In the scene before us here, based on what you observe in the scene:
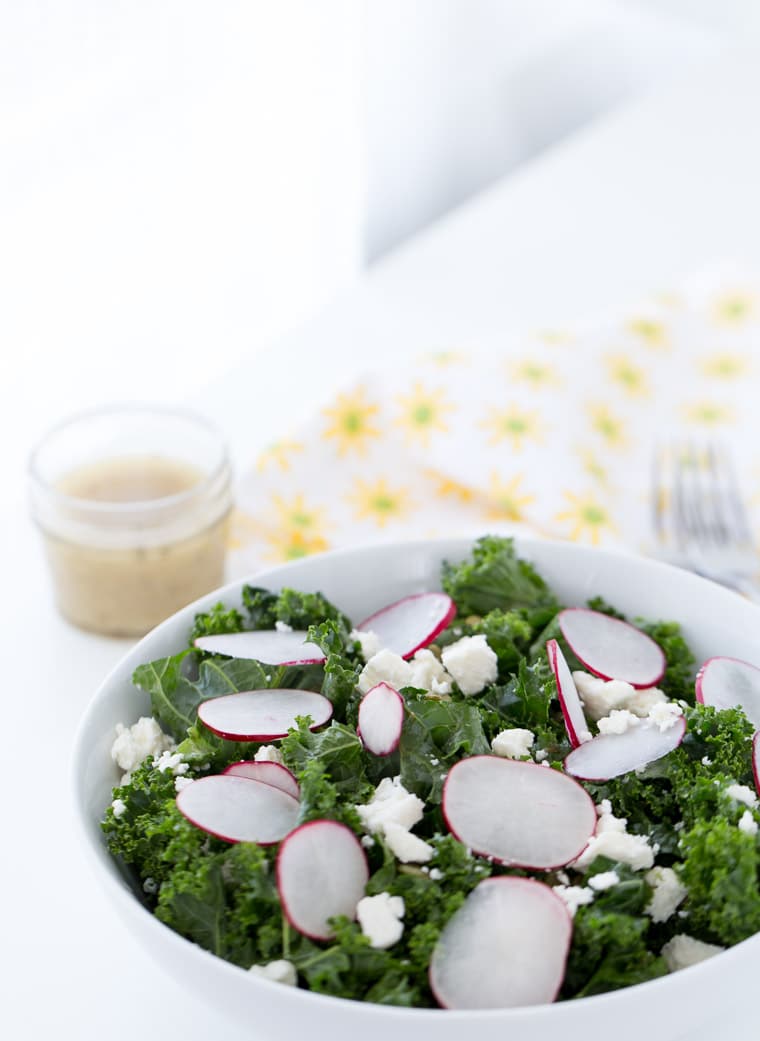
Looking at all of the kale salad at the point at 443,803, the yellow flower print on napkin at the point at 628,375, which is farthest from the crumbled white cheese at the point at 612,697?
the yellow flower print on napkin at the point at 628,375

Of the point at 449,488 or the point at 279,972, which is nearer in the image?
the point at 279,972

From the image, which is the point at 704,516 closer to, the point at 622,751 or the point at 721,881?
the point at 622,751

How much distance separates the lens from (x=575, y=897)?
3.20ft

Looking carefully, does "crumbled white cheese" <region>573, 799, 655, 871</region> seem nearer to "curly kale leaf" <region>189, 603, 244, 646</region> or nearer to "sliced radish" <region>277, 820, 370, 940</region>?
"sliced radish" <region>277, 820, 370, 940</region>

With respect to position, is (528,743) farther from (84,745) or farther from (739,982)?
(84,745)

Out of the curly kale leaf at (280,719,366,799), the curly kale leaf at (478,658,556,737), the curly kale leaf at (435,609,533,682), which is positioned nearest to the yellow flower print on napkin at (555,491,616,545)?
the curly kale leaf at (435,609,533,682)

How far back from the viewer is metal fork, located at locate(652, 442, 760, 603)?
172 cm

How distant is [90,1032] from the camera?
116cm

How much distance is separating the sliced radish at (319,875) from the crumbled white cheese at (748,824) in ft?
1.04

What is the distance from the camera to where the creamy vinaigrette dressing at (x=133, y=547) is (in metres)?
1.57

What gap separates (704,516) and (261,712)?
36.5 inches

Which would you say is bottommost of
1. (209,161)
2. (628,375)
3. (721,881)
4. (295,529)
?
(295,529)

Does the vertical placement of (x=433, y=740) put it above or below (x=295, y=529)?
above

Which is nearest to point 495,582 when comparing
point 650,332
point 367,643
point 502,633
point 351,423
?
point 502,633
